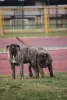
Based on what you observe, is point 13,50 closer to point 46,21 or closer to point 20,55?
point 20,55

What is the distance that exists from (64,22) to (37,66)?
2212cm

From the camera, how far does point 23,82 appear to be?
1221 cm

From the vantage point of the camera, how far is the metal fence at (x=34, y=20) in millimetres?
33094

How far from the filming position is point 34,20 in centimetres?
3669

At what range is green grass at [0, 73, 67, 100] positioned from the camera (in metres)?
10.1

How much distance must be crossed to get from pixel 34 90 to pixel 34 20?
26.0 m

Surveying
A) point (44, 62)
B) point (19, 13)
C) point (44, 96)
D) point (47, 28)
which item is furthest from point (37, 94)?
point (19, 13)

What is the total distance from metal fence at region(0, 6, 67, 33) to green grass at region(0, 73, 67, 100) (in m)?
20.7

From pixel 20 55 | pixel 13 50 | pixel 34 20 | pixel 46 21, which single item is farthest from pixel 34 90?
pixel 34 20

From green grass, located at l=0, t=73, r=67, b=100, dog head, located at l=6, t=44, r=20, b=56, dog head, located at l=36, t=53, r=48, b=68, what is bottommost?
green grass, located at l=0, t=73, r=67, b=100

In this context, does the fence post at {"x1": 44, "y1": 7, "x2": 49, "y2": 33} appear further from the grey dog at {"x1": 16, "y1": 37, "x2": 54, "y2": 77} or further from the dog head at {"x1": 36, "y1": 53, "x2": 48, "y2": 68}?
the dog head at {"x1": 36, "y1": 53, "x2": 48, "y2": 68}

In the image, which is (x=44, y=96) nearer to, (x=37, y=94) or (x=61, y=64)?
(x=37, y=94)

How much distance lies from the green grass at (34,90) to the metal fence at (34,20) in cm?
2071

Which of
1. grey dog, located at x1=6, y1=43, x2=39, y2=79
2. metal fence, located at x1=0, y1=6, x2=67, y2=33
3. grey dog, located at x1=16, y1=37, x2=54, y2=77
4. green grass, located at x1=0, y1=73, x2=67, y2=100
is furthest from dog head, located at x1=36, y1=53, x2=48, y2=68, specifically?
metal fence, located at x1=0, y1=6, x2=67, y2=33
